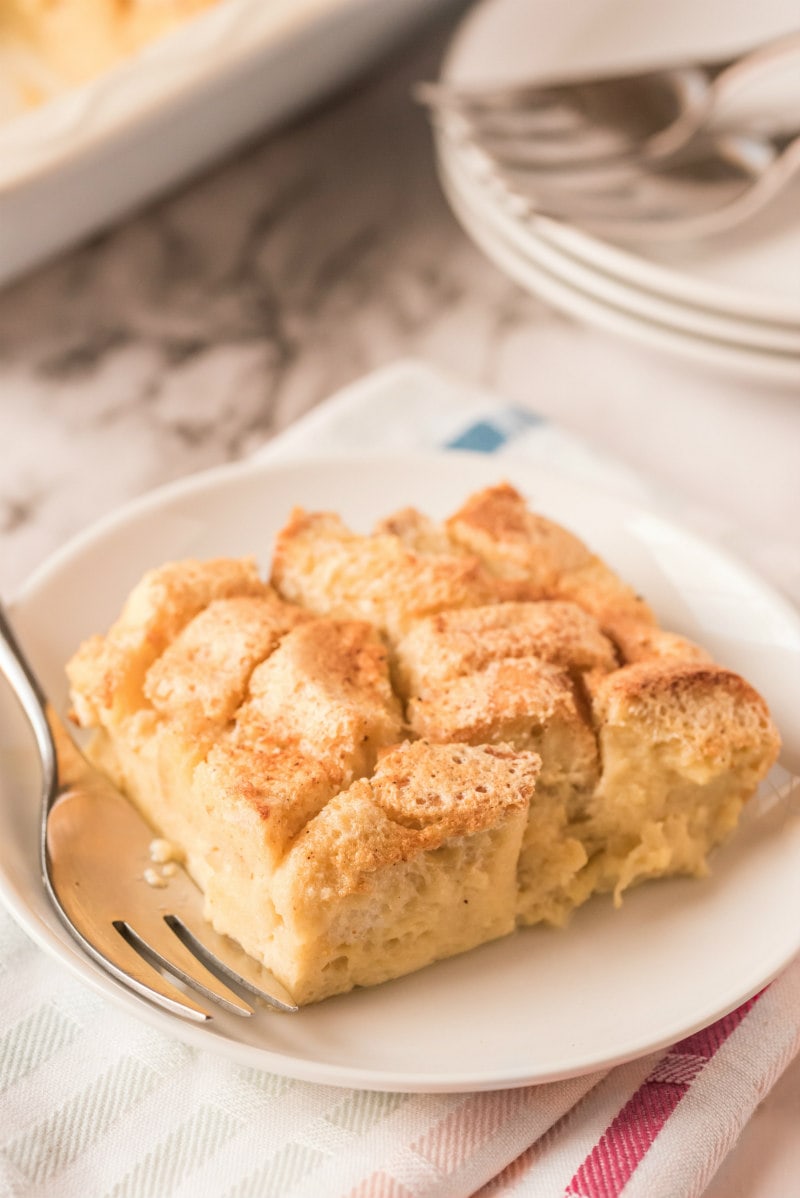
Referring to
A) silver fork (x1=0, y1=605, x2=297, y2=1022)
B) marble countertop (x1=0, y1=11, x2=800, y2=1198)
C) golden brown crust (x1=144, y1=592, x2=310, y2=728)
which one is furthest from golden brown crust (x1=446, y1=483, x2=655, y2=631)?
silver fork (x1=0, y1=605, x2=297, y2=1022)

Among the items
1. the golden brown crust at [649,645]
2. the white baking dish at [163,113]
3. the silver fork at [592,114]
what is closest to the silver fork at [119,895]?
the golden brown crust at [649,645]

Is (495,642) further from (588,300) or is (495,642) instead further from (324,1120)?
(588,300)

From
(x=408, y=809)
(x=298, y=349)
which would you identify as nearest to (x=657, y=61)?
(x=298, y=349)

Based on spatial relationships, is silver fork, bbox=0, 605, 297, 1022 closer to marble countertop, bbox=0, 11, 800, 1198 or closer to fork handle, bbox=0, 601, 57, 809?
fork handle, bbox=0, 601, 57, 809

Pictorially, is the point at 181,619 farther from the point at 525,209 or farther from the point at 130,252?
the point at 130,252

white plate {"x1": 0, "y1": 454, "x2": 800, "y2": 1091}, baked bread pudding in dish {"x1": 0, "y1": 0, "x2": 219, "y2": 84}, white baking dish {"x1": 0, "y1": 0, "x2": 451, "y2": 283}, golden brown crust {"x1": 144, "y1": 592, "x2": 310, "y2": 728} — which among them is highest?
baked bread pudding in dish {"x1": 0, "y1": 0, "x2": 219, "y2": 84}

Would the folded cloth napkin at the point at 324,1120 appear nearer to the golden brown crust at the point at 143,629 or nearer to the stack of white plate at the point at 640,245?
the golden brown crust at the point at 143,629

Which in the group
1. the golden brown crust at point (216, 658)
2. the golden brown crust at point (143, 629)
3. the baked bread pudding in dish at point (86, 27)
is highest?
the baked bread pudding in dish at point (86, 27)
